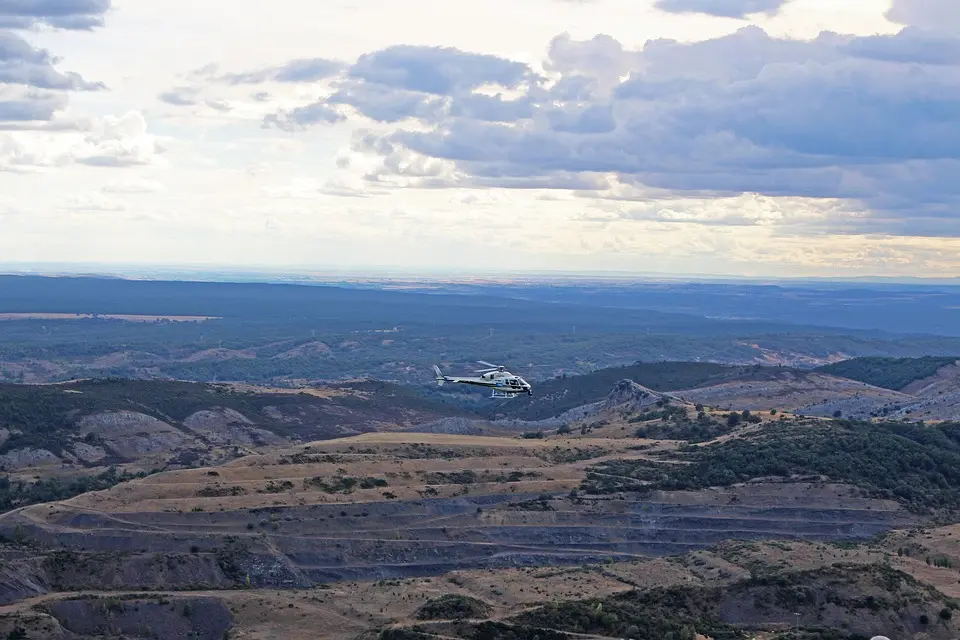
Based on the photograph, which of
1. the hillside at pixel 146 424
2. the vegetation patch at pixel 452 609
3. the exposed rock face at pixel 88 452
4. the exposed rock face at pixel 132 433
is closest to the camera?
the vegetation patch at pixel 452 609

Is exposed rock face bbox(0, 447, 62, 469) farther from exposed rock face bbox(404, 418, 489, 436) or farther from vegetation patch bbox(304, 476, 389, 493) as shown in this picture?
exposed rock face bbox(404, 418, 489, 436)

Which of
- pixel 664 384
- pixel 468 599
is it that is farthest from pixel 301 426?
pixel 468 599

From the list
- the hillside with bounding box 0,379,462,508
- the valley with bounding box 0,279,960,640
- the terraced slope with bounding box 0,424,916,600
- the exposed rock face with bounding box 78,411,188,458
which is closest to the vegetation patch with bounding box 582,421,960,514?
the valley with bounding box 0,279,960,640

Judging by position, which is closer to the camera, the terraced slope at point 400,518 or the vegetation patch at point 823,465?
the terraced slope at point 400,518

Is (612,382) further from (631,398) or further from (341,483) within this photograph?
(341,483)

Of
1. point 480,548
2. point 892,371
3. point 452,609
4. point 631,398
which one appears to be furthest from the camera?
point 892,371

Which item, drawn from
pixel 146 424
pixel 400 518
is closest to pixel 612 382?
pixel 146 424

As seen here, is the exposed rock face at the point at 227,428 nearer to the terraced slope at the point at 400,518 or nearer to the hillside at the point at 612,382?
the terraced slope at the point at 400,518

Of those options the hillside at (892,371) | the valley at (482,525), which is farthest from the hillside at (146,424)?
the hillside at (892,371)

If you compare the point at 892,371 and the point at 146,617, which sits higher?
the point at 892,371

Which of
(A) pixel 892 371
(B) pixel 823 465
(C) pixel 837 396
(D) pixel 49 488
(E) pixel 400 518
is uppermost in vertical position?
(A) pixel 892 371

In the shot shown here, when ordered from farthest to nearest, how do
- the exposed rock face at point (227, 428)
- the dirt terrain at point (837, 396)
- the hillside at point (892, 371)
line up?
the hillside at point (892, 371) < the dirt terrain at point (837, 396) < the exposed rock face at point (227, 428)
